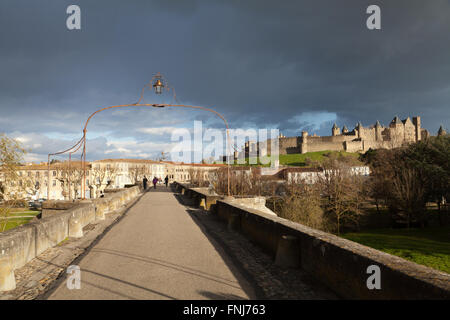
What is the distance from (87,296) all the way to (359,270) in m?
3.97

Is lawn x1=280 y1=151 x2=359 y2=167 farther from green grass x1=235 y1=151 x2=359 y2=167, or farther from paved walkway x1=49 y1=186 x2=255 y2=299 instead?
paved walkway x1=49 y1=186 x2=255 y2=299

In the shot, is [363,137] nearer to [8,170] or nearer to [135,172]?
[135,172]

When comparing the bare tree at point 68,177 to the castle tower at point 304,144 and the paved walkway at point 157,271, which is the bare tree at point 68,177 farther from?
the castle tower at point 304,144

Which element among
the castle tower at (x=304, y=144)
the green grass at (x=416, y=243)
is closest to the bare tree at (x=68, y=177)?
the green grass at (x=416, y=243)

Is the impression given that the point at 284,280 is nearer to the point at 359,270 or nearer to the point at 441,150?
the point at 359,270

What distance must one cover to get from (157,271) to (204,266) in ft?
3.26

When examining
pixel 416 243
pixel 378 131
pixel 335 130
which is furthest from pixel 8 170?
pixel 335 130

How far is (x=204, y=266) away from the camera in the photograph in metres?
6.62

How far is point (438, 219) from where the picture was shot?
4356cm

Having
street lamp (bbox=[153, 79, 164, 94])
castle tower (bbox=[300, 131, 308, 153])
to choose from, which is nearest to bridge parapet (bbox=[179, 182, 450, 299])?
street lamp (bbox=[153, 79, 164, 94])

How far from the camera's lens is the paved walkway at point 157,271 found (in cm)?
500

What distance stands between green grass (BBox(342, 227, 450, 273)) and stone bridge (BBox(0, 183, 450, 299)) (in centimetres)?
2406

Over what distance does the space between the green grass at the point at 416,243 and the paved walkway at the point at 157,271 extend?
80.0 feet
